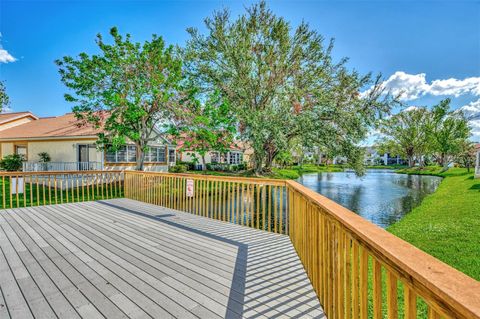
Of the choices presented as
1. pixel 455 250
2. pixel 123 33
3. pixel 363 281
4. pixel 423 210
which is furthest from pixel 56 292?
pixel 123 33

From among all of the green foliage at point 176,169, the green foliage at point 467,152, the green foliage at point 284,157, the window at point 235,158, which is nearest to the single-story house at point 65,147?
the green foliage at point 176,169

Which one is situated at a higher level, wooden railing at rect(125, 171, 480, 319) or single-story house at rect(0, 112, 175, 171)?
single-story house at rect(0, 112, 175, 171)

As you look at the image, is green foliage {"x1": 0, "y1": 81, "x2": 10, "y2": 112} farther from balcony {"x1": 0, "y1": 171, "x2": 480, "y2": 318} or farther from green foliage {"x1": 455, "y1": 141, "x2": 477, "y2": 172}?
green foliage {"x1": 455, "y1": 141, "x2": 477, "y2": 172}

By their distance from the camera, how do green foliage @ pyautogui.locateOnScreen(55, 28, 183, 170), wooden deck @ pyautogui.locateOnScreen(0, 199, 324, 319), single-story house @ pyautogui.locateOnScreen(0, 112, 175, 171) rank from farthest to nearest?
single-story house @ pyautogui.locateOnScreen(0, 112, 175, 171)
green foliage @ pyautogui.locateOnScreen(55, 28, 183, 170)
wooden deck @ pyautogui.locateOnScreen(0, 199, 324, 319)

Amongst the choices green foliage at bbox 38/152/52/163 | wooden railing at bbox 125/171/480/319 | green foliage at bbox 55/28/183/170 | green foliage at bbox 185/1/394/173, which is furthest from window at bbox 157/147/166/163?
wooden railing at bbox 125/171/480/319

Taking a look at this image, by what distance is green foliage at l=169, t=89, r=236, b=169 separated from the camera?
1187 centimetres

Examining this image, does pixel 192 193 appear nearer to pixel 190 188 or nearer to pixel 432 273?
pixel 190 188

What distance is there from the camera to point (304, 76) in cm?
1467

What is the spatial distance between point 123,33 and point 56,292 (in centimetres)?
1127

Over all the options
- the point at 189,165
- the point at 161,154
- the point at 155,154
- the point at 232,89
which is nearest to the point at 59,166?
the point at 155,154

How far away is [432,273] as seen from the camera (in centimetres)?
70

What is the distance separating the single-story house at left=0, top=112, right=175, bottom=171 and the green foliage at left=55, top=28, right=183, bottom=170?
1.76m

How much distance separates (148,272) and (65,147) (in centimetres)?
1418

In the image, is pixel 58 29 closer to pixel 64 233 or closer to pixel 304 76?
pixel 64 233
